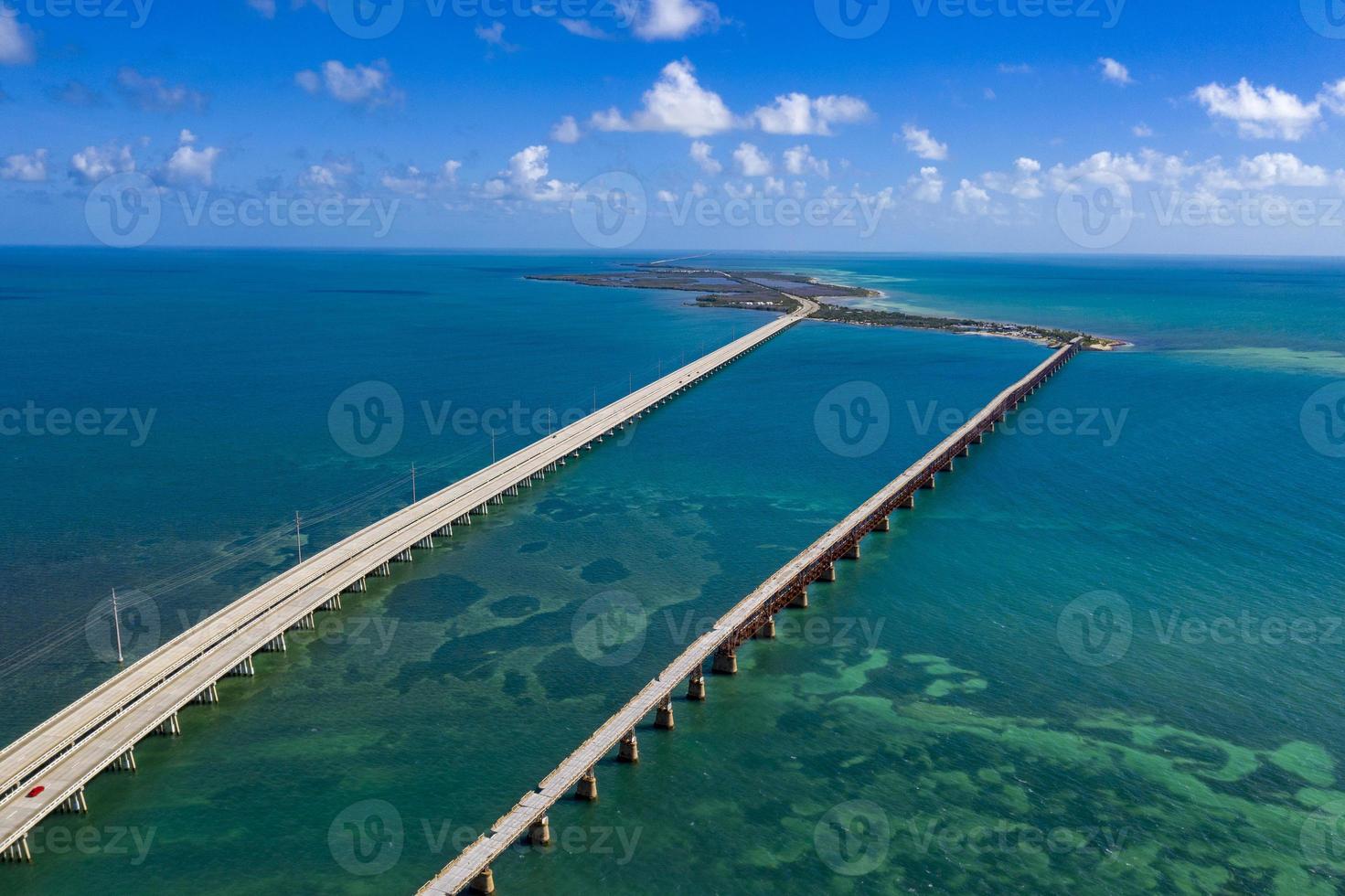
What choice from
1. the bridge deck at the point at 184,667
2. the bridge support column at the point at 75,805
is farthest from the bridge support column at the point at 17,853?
the bridge support column at the point at 75,805

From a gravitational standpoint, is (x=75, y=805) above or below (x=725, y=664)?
below

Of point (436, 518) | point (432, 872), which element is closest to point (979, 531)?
point (436, 518)

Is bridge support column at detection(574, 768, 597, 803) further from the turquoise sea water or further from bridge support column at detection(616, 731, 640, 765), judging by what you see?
bridge support column at detection(616, 731, 640, 765)

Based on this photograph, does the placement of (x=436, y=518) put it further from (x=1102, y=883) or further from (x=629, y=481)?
(x=1102, y=883)

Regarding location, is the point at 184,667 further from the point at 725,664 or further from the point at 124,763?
the point at 725,664

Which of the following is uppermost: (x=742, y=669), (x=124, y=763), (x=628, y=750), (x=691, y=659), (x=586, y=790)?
(x=691, y=659)

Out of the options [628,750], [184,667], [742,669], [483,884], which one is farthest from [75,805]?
[742,669]
